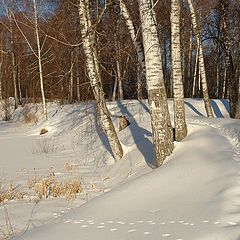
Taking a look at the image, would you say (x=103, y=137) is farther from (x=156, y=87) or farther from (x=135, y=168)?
(x=156, y=87)

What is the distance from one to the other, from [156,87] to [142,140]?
11.5ft

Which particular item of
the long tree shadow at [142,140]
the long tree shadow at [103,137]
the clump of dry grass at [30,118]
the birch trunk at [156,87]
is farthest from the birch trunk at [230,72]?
the clump of dry grass at [30,118]

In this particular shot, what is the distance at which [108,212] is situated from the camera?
13.4 ft

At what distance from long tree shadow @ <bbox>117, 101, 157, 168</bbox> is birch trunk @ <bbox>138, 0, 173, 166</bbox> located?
1.91ft

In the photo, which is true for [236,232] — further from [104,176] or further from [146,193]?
[104,176]

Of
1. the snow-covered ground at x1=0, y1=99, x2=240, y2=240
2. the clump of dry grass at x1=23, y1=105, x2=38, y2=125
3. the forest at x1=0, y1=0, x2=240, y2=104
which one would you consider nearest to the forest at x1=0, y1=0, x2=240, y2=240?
the snow-covered ground at x1=0, y1=99, x2=240, y2=240

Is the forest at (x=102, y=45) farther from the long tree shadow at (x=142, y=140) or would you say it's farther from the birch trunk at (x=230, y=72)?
the long tree shadow at (x=142, y=140)

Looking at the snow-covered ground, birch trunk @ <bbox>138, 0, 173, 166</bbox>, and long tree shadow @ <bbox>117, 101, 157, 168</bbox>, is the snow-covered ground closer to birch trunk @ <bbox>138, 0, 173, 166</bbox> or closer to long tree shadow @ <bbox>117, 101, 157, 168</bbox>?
long tree shadow @ <bbox>117, 101, 157, 168</bbox>

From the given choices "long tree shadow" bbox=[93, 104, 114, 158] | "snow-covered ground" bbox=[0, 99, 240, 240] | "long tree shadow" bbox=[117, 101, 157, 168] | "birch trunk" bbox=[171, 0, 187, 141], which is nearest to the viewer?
"snow-covered ground" bbox=[0, 99, 240, 240]

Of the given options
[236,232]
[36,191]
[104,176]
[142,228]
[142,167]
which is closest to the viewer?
[236,232]

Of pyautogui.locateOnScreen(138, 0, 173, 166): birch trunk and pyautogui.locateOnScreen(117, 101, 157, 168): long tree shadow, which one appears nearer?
pyautogui.locateOnScreen(138, 0, 173, 166): birch trunk

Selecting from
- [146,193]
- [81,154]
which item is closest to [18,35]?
[81,154]

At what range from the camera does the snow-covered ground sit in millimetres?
3408

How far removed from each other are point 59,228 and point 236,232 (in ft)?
5.79
